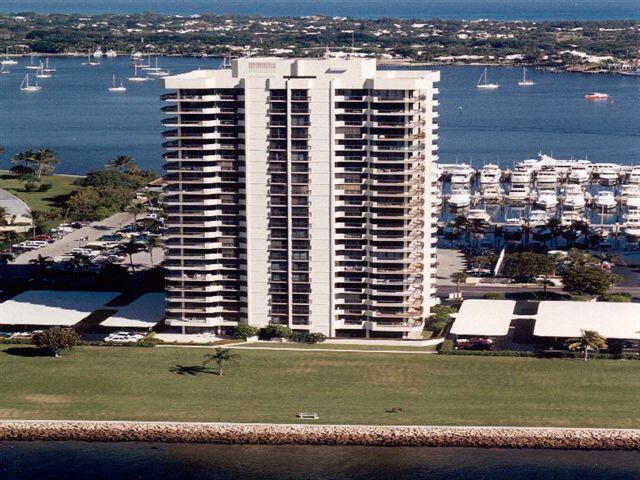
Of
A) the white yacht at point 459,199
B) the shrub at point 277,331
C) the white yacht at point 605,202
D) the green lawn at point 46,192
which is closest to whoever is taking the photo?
the shrub at point 277,331

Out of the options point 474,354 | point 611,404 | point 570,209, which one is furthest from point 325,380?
Answer: point 570,209

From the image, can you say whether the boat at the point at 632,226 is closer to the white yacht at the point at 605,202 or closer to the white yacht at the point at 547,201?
the white yacht at the point at 605,202

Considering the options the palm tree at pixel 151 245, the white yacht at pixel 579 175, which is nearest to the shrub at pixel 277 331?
the palm tree at pixel 151 245

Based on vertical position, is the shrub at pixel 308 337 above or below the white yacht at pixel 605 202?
above

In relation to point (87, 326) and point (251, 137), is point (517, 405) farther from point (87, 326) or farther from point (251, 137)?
point (87, 326)

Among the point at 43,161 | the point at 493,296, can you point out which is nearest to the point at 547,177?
the point at 43,161

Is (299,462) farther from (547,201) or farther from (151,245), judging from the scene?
(547,201)

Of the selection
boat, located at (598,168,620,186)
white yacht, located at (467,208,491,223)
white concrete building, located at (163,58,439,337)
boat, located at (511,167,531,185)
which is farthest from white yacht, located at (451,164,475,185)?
white concrete building, located at (163,58,439,337)

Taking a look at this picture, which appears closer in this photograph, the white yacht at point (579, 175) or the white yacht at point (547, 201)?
the white yacht at point (547, 201)
